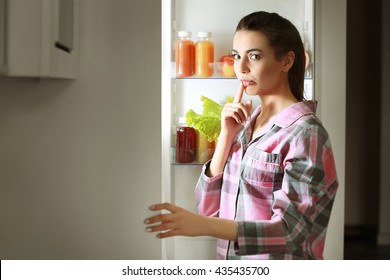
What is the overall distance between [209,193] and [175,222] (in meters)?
0.34

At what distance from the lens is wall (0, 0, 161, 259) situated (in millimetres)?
635

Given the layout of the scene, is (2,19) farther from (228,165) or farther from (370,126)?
(370,126)

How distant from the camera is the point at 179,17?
1.34 meters

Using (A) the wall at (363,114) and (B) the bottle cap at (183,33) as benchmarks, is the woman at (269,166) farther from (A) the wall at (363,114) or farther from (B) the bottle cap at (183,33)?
(A) the wall at (363,114)

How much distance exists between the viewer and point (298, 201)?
0.85 meters

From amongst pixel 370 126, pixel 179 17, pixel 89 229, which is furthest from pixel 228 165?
pixel 370 126

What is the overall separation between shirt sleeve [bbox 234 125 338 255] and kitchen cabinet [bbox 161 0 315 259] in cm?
47

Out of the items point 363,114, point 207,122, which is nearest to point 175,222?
point 207,122

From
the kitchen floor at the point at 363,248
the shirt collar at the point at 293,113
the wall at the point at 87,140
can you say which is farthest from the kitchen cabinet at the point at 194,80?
the wall at the point at 87,140

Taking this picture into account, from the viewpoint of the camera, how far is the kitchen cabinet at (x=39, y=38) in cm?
47

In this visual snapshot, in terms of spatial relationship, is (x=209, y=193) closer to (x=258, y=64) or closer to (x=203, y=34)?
(x=258, y=64)

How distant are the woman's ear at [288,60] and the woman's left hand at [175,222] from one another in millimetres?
346

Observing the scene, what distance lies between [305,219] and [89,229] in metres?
0.31
